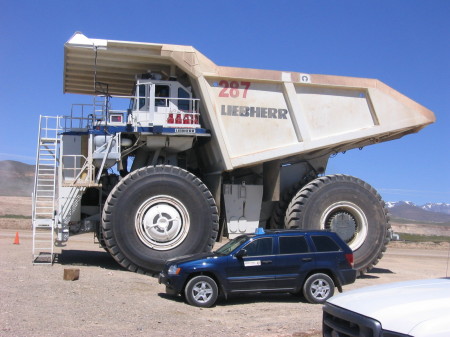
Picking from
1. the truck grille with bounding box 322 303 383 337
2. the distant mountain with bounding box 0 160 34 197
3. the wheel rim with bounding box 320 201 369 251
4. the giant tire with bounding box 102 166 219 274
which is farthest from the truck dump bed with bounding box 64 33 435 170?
the distant mountain with bounding box 0 160 34 197

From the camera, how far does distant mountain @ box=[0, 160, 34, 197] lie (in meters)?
98.4

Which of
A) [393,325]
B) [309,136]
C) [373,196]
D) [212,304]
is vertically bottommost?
[212,304]

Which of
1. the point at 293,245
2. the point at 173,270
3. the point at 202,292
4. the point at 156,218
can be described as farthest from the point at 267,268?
the point at 156,218

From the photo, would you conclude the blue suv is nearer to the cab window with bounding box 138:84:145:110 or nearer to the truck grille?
the truck grille

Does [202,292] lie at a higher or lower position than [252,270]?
lower

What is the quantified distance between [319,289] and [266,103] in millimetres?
5827

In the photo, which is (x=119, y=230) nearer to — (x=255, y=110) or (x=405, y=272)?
(x=255, y=110)

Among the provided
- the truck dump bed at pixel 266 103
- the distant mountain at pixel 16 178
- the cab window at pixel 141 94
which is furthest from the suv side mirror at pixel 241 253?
the distant mountain at pixel 16 178

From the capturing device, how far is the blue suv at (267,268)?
10.3 metres

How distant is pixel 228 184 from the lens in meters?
15.4

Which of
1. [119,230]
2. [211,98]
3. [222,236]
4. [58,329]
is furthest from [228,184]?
[58,329]

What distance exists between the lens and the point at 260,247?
35.6 feet

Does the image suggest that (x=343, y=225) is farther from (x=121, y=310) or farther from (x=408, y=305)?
(x=408, y=305)

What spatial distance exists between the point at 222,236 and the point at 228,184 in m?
1.54
